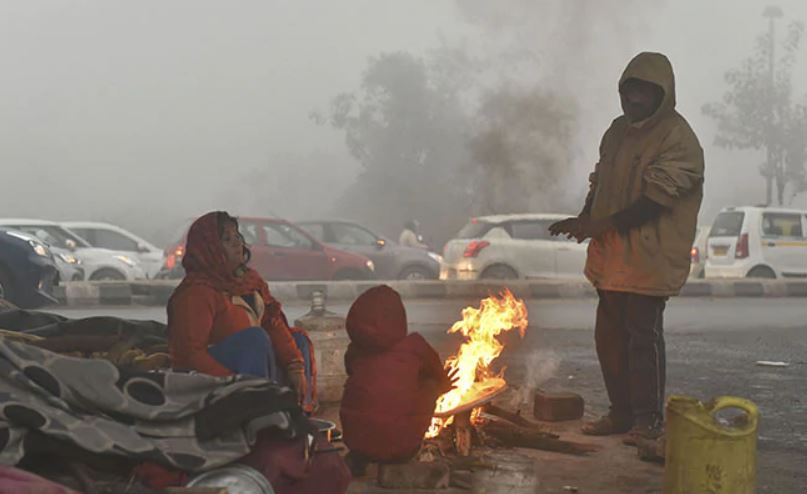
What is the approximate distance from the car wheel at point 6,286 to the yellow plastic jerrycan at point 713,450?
8886mm

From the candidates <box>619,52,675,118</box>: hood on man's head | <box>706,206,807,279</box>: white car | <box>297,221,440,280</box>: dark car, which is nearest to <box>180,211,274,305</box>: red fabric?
<box>619,52,675,118</box>: hood on man's head

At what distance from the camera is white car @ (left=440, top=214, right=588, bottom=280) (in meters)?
19.0

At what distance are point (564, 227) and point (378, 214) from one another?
38.5 metres

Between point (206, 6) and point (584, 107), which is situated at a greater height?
point (206, 6)

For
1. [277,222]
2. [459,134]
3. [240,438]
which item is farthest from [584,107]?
[459,134]

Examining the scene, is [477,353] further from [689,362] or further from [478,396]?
[689,362]

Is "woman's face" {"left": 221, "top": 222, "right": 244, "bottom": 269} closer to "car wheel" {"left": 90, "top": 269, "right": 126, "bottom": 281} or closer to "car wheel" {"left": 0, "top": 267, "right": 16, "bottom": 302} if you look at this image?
"car wheel" {"left": 0, "top": 267, "right": 16, "bottom": 302}

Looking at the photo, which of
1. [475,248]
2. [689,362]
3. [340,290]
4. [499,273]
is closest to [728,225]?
[499,273]

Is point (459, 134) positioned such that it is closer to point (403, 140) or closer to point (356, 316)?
point (403, 140)

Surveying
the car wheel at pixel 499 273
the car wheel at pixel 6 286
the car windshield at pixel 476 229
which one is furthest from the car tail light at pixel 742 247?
the car wheel at pixel 6 286

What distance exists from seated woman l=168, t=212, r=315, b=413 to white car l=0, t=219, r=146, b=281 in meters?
15.9

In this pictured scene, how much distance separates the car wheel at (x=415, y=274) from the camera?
21359mm

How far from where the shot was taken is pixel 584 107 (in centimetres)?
2198

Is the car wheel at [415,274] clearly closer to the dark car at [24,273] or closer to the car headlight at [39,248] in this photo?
the car headlight at [39,248]
